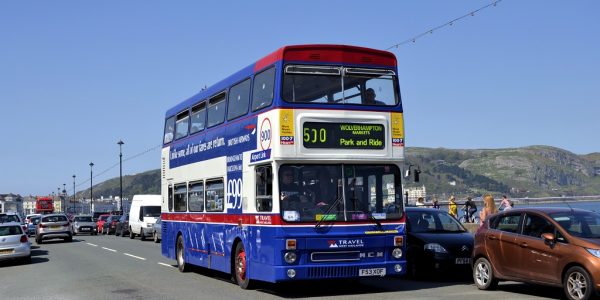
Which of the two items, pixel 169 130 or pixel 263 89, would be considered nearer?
pixel 263 89

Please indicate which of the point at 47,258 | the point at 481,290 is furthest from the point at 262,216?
the point at 47,258

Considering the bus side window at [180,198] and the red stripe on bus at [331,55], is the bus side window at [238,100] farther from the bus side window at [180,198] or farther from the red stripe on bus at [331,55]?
the bus side window at [180,198]

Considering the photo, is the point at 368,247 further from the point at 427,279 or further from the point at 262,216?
the point at 427,279

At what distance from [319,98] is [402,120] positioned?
166cm

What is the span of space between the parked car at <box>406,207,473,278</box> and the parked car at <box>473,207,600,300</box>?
4.36 ft

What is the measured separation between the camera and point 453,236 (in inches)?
594

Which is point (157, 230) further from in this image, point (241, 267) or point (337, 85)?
point (337, 85)

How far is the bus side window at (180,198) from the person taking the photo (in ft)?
57.7

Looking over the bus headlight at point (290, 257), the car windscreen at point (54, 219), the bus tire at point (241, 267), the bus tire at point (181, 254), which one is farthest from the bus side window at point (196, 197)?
the car windscreen at point (54, 219)

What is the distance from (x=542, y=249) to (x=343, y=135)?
3757 millimetres

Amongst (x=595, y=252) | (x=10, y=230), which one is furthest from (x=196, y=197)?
(x=10, y=230)

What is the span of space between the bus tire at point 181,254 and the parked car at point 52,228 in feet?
72.6

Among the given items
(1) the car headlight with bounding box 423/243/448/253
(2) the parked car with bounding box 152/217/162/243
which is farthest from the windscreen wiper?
(2) the parked car with bounding box 152/217/162/243

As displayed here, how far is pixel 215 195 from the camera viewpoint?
596 inches
